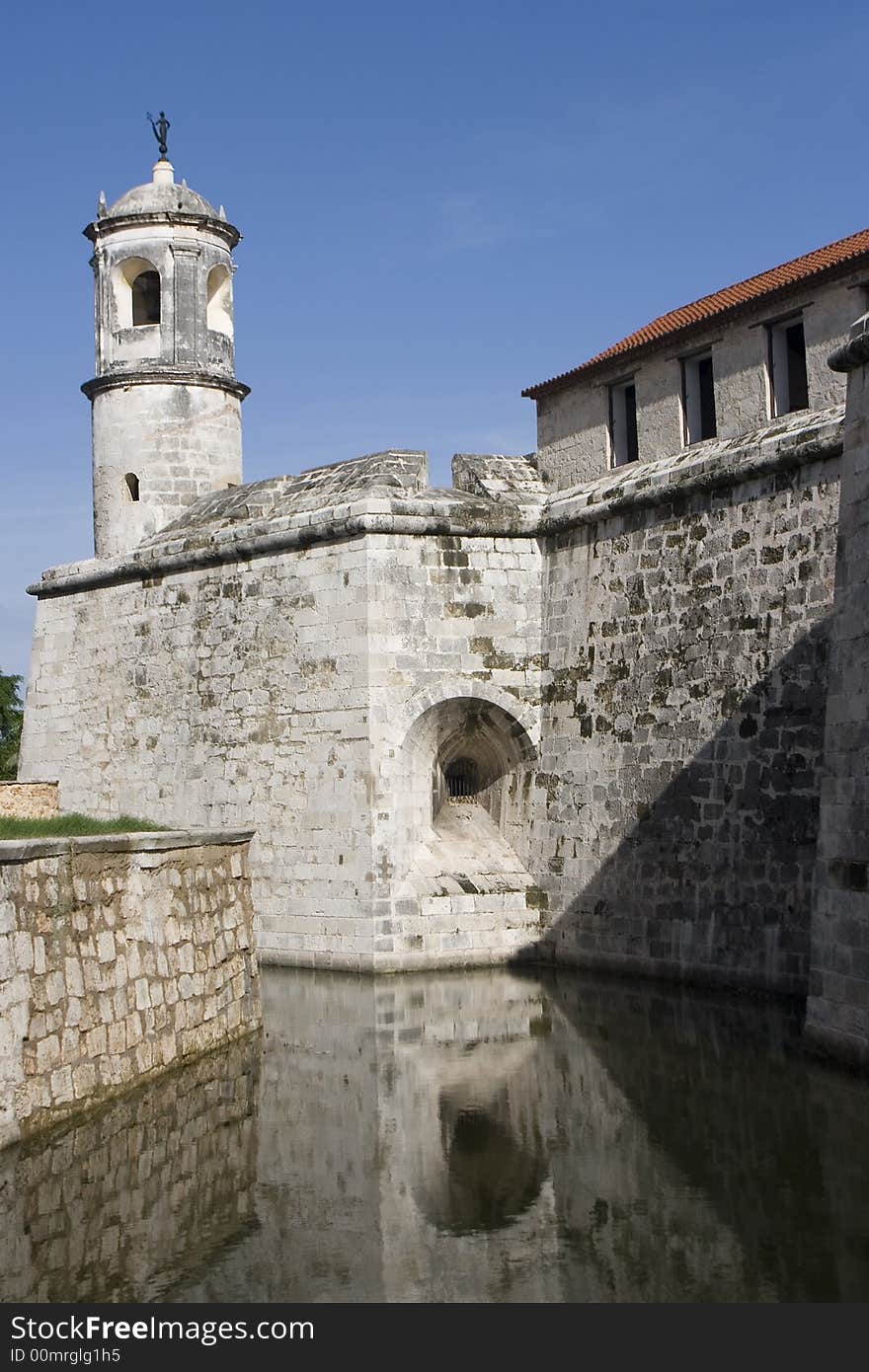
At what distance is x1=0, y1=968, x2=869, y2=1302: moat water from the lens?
5.57m

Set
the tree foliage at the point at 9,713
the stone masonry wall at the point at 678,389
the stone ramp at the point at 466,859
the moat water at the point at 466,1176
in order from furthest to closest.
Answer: the tree foliage at the point at 9,713 → the stone ramp at the point at 466,859 → the stone masonry wall at the point at 678,389 → the moat water at the point at 466,1176

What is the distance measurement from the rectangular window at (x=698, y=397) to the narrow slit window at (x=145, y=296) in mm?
6853

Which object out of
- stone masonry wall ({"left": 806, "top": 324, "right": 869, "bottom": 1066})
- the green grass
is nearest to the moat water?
stone masonry wall ({"left": 806, "top": 324, "right": 869, "bottom": 1066})

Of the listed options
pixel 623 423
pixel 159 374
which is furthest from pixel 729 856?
pixel 159 374

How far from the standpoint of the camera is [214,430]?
18.0 meters

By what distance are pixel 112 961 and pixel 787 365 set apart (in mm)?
9041

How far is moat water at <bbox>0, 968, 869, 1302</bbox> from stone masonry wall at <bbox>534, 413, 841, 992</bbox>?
1.68 meters

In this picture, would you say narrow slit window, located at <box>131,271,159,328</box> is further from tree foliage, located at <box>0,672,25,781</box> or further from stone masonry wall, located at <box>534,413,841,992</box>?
tree foliage, located at <box>0,672,25,781</box>

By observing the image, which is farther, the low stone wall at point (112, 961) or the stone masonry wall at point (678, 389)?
the stone masonry wall at point (678, 389)

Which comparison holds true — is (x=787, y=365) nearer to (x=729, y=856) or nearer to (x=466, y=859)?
(x=729, y=856)

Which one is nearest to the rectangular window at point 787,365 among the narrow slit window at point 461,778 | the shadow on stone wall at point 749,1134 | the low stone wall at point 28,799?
the narrow slit window at point 461,778

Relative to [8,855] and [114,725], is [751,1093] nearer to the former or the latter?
[8,855]

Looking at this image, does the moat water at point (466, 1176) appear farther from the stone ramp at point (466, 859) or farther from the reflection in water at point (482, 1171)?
the stone ramp at point (466, 859)

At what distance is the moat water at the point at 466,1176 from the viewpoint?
557 cm
